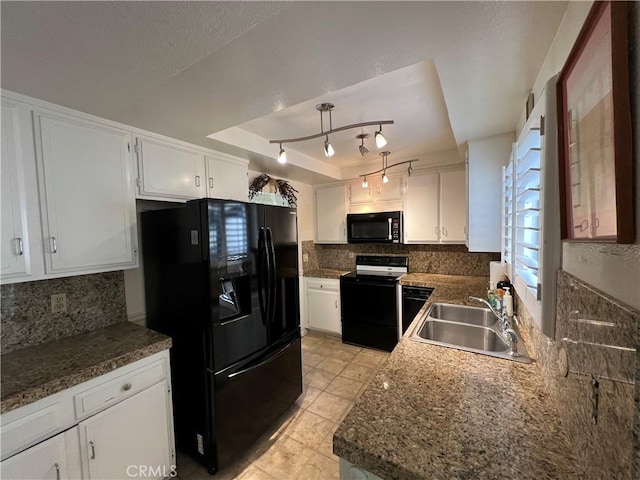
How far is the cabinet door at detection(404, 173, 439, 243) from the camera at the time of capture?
3137 millimetres

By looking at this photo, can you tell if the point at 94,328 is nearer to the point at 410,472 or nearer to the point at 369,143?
the point at 410,472

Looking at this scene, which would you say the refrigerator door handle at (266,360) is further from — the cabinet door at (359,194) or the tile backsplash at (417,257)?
the cabinet door at (359,194)

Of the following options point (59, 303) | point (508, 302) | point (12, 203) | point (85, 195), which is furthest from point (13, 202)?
point (508, 302)

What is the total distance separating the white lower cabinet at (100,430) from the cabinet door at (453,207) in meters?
2.96

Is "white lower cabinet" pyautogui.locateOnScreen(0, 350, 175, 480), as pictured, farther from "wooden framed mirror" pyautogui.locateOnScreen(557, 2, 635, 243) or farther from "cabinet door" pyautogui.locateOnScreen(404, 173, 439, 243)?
"cabinet door" pyautogui.locateOnScreen(404, 173, 439, 243)

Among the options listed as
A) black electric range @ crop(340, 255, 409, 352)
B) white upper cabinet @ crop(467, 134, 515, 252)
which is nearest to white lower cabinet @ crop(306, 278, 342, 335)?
black electric range @ crop(340, 255, 409, 352)

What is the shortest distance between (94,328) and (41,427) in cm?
76

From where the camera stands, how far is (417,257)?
351 centimetres

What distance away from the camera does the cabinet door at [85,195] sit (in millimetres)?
1402

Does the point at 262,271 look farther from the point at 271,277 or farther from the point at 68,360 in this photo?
the point at 68,360

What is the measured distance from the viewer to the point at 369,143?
2.65 metres

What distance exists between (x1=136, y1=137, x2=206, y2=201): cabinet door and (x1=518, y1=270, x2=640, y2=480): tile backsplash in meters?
2.21

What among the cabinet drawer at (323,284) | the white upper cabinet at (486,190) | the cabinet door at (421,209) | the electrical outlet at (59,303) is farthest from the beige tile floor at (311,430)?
the white upper cabinet at (486,190)

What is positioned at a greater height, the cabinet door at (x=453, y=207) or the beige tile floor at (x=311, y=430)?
the cabinet door at (x=453, y=207)
